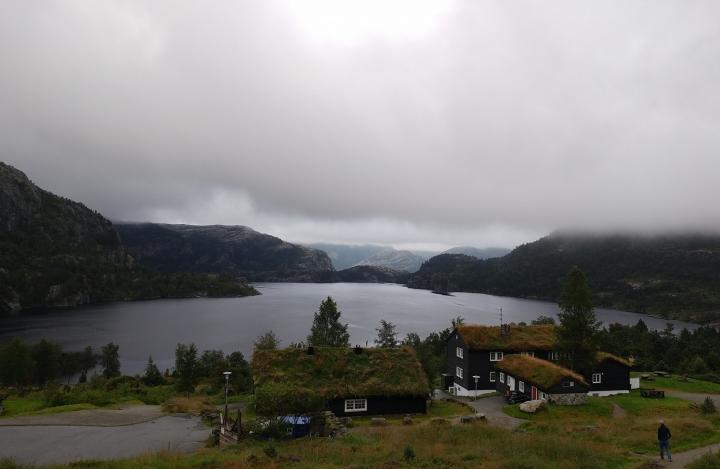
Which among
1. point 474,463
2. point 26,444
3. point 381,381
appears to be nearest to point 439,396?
point 381,381

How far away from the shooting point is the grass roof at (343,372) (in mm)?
37062

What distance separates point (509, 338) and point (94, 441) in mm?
45252

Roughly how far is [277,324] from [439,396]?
365 feet

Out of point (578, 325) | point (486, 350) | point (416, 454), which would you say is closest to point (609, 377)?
point (578, 325)

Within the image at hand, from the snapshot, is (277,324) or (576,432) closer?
(576,432)

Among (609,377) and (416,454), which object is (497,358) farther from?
(416,454)

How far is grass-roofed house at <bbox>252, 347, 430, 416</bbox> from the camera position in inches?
1454

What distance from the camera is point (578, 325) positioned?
153 ft

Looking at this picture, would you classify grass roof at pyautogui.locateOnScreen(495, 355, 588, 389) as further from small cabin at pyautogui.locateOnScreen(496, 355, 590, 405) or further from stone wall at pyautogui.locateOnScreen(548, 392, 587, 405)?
stone wall at pyautogui.locateOnScreen(548, 392, 587, 405)

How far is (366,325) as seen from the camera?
159m

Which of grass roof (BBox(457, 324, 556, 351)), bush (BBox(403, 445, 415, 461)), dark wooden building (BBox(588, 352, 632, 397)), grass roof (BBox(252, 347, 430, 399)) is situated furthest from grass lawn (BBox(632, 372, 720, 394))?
bush (BBox(403, 445, 415, 461))

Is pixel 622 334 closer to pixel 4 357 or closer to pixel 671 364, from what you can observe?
pixel 671 364

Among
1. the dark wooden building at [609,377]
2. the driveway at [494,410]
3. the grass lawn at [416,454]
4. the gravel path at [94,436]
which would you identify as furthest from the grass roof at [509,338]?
the gravel path at [94,436]

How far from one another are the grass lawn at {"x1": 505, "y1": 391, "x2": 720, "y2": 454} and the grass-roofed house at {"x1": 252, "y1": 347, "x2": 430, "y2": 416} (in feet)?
30.4
